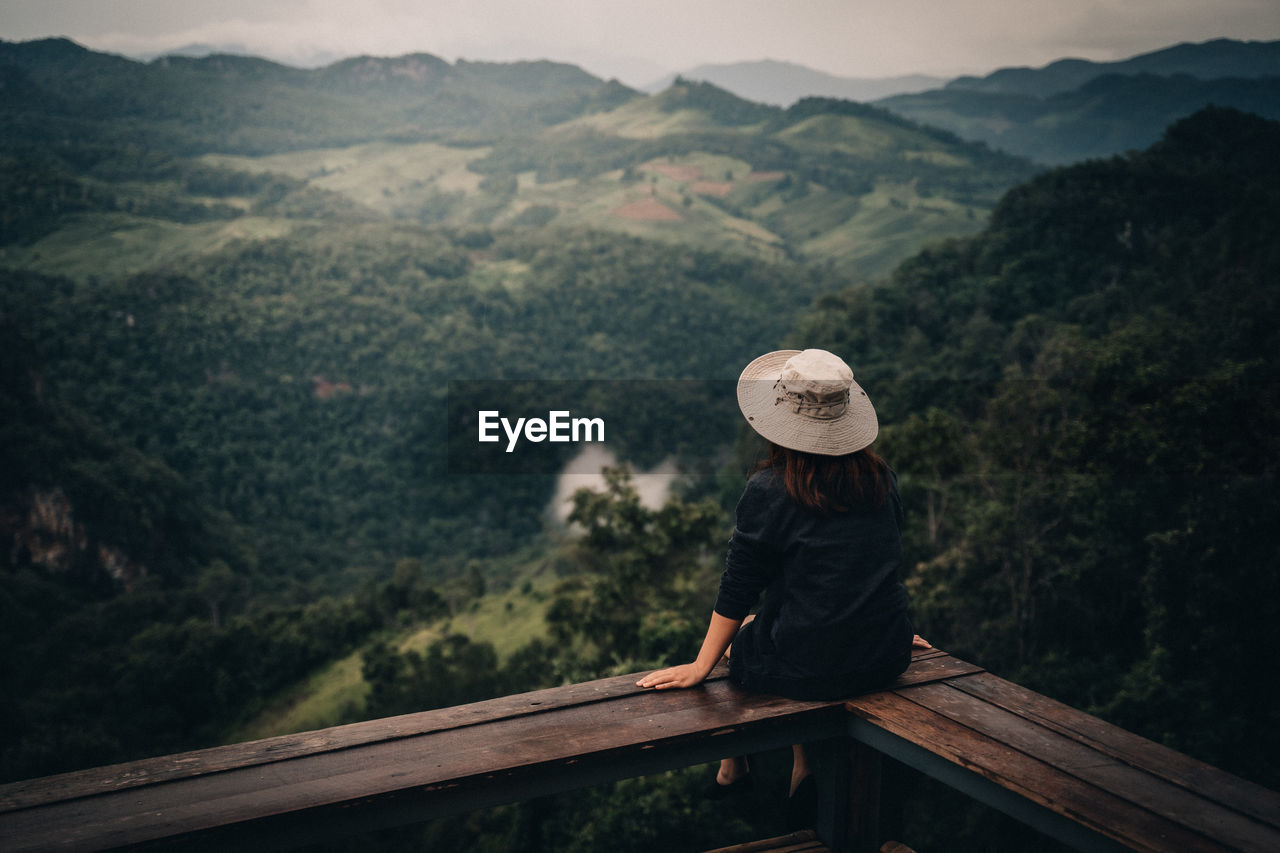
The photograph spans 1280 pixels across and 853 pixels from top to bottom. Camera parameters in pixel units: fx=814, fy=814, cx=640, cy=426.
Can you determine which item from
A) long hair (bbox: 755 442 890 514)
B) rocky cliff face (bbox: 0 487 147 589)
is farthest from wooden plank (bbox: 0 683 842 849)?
rocky cliff face (bbox: 0 487 147 589)

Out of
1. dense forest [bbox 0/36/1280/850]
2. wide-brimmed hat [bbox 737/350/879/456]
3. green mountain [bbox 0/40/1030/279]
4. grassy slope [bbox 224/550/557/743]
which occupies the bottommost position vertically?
grassy slope [bbox 224/550/557/743]

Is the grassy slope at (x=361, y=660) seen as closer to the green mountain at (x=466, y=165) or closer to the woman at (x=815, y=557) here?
the woman at (x=815, y=557)

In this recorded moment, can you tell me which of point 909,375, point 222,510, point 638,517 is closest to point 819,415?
point 638,517

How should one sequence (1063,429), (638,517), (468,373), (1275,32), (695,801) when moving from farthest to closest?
(468,373) → (1275,32) → (638,517) → (1063,429) → (695,801)

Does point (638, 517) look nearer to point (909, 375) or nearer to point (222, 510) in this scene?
point (909, 375)

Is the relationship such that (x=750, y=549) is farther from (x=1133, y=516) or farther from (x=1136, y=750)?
(x=1133, y=516)

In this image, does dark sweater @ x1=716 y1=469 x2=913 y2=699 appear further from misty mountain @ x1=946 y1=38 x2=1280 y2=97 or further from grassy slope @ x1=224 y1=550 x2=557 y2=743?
misty mountain @ x1=946 y1=38 x2=1280 y2=97
